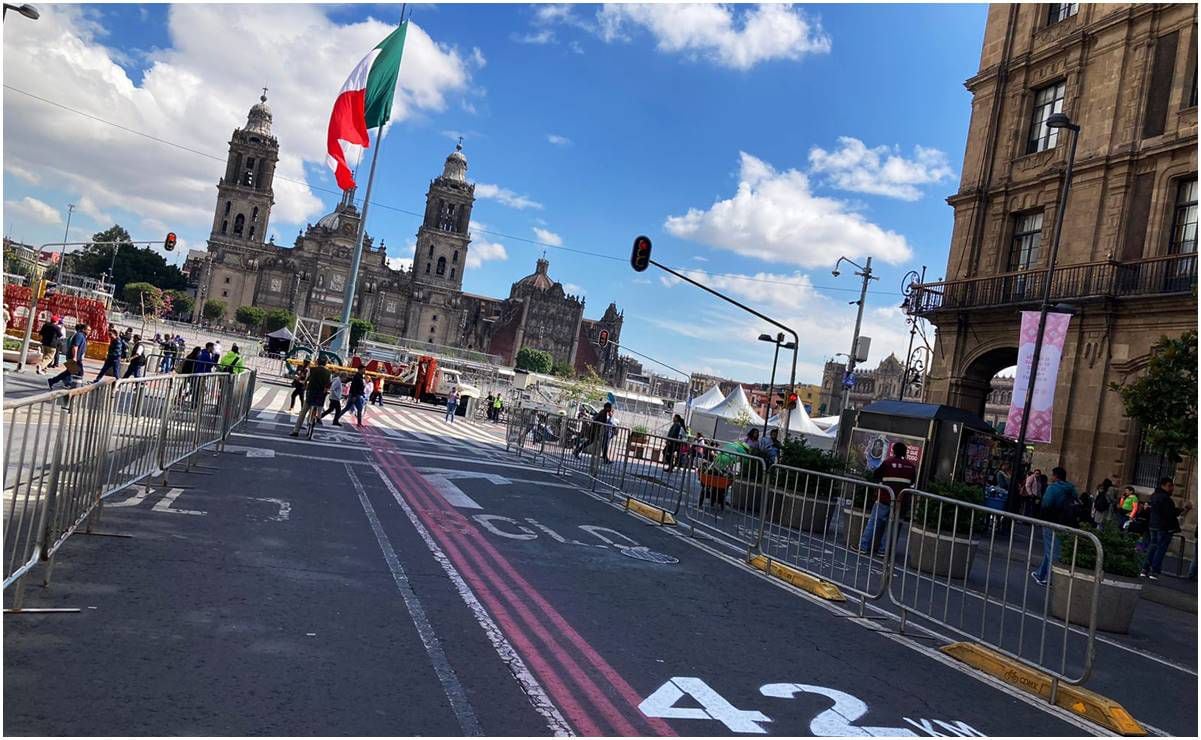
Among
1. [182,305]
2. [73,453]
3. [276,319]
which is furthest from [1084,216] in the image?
[182,305]

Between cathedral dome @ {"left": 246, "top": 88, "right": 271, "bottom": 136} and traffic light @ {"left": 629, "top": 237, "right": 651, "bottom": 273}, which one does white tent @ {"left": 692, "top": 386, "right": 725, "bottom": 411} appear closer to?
traffic light @ {"left": 629, "top": 237, "right": 651, "bottom": 273}

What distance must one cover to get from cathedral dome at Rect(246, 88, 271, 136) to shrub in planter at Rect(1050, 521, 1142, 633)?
431 ft

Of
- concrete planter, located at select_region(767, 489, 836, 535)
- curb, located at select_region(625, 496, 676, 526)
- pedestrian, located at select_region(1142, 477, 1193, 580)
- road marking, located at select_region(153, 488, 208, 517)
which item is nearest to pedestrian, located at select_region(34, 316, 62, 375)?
road marking, located at select_region(153, 488, 208, 517)

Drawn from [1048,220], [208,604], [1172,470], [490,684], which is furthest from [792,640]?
[1048,220]

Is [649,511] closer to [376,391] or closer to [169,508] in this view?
[169,508]

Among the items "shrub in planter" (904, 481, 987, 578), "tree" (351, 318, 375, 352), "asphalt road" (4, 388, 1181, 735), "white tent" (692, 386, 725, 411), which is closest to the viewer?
"asphalt road" (4, 388, 1181, 735)

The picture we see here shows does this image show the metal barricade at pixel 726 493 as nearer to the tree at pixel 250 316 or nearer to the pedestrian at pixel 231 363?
the pedestrian at pixel 231 363

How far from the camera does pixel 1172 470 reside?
65.3 feet

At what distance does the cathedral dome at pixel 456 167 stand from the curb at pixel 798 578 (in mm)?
127303

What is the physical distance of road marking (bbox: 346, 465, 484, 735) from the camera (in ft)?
14.1

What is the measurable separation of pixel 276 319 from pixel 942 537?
125155mm

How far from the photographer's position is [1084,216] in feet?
75.4

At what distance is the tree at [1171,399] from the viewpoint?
13812mm

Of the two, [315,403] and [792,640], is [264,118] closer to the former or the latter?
[315,403]
